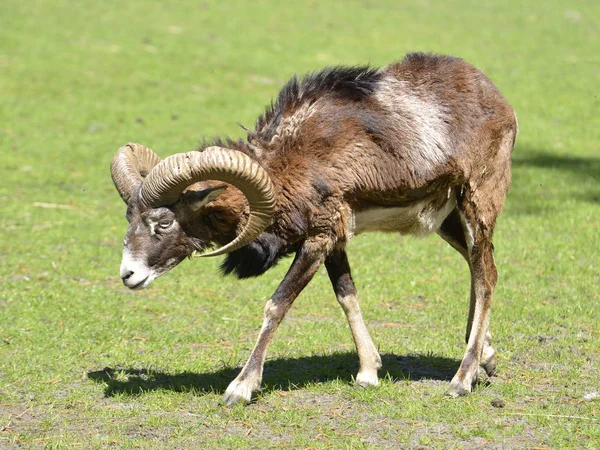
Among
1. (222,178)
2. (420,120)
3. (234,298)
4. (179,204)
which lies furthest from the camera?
(234,298)

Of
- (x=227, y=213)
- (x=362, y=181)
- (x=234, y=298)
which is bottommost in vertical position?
(x=234, y=298)

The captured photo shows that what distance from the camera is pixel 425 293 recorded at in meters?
11.1

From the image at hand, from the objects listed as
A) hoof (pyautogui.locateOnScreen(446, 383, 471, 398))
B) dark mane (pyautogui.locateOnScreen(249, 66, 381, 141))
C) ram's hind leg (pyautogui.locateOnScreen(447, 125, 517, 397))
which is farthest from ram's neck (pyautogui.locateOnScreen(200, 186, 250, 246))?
hoof (pyautogui.locateOnScreen(446, 383, 471, 398))

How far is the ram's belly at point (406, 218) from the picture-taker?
27.1ft

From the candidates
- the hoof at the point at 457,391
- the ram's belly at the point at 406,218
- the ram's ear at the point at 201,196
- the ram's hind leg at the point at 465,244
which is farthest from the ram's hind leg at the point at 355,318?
the ram's ear at the point at 201,196

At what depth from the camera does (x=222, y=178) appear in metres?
7.52

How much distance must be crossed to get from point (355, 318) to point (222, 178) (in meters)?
1.90

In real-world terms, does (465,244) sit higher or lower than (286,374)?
higher

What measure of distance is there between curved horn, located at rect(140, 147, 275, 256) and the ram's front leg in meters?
0.51

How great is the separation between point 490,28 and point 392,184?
72.4 ft

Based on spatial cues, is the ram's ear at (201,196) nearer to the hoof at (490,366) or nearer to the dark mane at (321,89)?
the dark mane at (321,89)

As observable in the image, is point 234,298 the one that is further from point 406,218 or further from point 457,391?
point 457,391

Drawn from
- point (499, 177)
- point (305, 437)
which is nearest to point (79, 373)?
point (305, 437)

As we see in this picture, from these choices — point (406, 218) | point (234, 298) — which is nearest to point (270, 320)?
point (406, 218)
